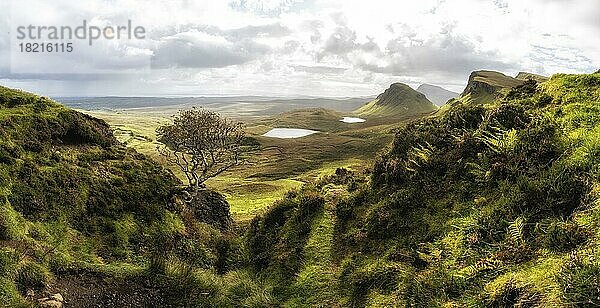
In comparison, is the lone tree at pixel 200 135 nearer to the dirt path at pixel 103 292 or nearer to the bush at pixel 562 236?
the dirt path at pixel 103 292

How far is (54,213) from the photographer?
21438 millimetres

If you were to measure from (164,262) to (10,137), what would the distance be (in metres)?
13.9

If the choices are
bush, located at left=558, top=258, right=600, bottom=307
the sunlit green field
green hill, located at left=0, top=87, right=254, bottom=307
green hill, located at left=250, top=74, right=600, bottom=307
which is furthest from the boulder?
bush, located at left=558, top=258, right=600, bottom=307

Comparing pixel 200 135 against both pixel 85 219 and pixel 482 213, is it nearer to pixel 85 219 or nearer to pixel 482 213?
pixel 85 219

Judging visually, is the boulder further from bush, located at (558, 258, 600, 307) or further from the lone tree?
bush, located at (558, 258, 600, 307)

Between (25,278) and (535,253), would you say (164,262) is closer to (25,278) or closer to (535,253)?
(25,278)

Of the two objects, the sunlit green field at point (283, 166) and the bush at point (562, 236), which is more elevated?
the bush at point (562, 236)

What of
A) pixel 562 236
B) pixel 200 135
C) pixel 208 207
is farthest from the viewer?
pixel 200 135

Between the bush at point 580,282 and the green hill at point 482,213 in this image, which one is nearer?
the bush at point 580,282

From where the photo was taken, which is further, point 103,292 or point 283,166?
point 283,166

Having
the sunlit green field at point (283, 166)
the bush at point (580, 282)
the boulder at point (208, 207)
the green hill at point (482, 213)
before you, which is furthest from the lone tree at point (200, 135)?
the bush at point (580, 282)

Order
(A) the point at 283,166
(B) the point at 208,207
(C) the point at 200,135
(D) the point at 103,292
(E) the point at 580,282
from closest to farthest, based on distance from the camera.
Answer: (E) the point at 580,282
(D) the point at 103,292
(B) the point at 208,207
(C) the point at 200,135
(A) the point at 283,166

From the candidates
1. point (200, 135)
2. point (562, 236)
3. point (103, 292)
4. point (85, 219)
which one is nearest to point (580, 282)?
point (562, 236)

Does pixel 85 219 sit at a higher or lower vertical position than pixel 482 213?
lower
